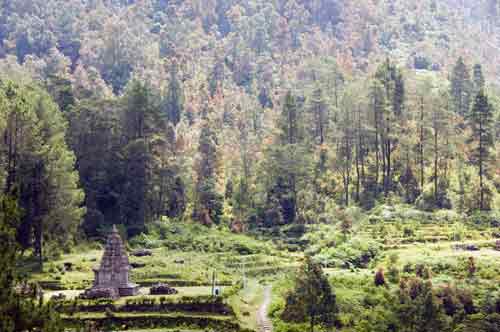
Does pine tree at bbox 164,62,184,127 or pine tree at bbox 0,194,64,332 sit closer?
pine tree at bbox 0,194,64,332

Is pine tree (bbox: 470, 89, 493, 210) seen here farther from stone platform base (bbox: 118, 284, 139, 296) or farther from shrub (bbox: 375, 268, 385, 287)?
stone platform base (bbox: 118, 284, 139, 296)

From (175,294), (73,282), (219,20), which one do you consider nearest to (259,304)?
(175,294)

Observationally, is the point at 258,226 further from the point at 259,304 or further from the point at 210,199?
the point at 259,304

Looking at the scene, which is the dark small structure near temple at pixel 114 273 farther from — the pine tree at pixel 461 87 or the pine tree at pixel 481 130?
the pine tree at pixel 461 87

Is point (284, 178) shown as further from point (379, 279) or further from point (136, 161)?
point (379, 279)

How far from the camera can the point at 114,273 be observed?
52.2 meters

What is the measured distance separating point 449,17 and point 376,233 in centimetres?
11323

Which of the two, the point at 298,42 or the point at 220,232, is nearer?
the point at 220,232

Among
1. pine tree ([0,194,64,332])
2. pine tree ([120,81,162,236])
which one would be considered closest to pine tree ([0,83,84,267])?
pine tree ([120,81,162,236])

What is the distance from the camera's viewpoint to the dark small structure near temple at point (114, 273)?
52.0m

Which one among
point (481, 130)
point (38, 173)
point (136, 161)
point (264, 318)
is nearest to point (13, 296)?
point (264, 318)

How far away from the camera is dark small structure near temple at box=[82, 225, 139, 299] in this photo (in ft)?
171

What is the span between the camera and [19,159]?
Answer: 61.8 m

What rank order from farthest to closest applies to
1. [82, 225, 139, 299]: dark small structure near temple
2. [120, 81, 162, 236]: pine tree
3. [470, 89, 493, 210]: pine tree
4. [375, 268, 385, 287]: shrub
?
[120, 81, 162, 236]: pine tree
[470, 89, 493, 210]: pine tree
[375, 268, 385, 287]: shrub
[82, 225, 139, 299]: dark small structure near temple
